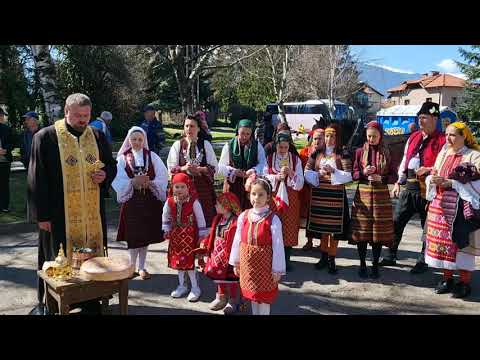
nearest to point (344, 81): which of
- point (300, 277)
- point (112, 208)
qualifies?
point (112, 208)

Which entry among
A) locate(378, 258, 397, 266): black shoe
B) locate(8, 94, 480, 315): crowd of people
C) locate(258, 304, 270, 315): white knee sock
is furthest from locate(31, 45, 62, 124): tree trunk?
locate(258, 304, 270, 315): white knee sock

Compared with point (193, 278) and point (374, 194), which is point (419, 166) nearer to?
point (374, 194)

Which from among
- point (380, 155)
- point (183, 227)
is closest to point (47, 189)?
point (183, 227)

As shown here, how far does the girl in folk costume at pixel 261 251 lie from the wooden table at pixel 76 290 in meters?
1.14

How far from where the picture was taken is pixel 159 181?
532 cm

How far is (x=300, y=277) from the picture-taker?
570 centimetres

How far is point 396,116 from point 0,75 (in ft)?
102

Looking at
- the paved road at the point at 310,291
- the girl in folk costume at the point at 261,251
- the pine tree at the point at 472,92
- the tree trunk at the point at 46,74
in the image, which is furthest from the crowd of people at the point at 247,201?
the pine tree at the point at 472,92

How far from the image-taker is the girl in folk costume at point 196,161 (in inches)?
222

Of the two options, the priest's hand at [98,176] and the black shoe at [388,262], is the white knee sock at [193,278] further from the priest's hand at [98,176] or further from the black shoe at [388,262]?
the black shoe at [388,262]

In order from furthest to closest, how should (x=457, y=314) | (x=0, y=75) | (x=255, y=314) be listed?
(x=0, y=75) < (x=457, y=314) < (x=255, y=314)

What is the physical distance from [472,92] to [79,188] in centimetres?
2085

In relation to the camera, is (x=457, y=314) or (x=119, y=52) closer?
(x=457, y=314)

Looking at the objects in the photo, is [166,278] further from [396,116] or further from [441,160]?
[396,116]
